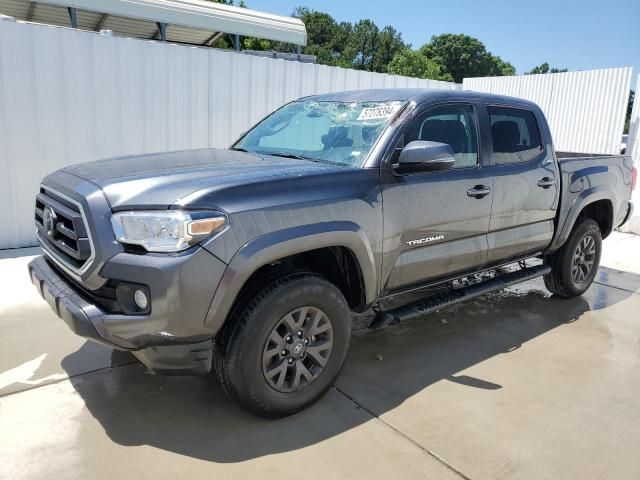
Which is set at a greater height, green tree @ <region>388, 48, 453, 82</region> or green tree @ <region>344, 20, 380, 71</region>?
green tree @ <region>344, 20, 380, 71</region>

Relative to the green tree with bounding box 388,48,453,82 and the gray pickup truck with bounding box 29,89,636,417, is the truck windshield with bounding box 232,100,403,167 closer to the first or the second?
the gray pickup truck with bounding box 29,89,636,417

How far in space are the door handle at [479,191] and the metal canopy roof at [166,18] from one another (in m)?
10.3

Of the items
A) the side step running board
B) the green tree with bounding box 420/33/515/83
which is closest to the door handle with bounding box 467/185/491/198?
the side step running board

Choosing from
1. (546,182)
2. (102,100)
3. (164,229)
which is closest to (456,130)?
(546,182)

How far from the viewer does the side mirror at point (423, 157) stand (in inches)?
127

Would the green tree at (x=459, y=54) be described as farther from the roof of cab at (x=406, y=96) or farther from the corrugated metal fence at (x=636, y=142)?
the roof of cab at (x=406, y=96)

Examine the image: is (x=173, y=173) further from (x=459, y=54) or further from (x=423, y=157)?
(x=459, y=54)

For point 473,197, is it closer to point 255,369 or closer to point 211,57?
point 255,369

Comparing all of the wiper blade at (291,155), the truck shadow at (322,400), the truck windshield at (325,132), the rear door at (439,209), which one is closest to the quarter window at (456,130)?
the rear door at (439,209)

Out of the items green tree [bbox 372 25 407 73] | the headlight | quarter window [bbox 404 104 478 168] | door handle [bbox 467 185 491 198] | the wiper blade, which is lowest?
the headlight

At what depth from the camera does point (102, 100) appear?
661 centimetres

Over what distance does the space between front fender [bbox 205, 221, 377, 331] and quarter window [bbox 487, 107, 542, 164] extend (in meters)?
1.65

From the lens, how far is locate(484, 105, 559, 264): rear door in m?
4.16

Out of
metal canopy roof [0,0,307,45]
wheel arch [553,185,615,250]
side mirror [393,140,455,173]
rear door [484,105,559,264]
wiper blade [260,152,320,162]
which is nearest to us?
side mirror [393,140,455,173]
